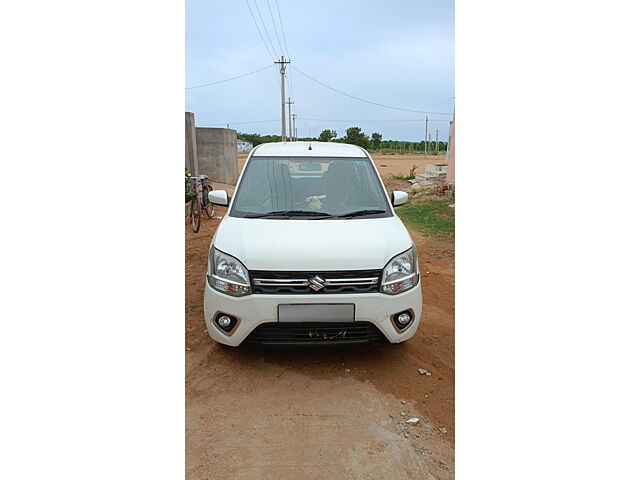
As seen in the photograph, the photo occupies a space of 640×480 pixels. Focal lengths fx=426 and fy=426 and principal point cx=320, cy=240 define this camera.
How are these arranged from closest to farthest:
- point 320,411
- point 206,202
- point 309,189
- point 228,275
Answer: point 320,411 < point 228,275 < point 309,189 < point 206,202

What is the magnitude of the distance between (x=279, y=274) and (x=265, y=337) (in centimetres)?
45

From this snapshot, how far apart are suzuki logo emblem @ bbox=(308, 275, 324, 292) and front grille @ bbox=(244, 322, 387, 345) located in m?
0.25

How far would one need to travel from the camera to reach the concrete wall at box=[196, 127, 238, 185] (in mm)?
14016

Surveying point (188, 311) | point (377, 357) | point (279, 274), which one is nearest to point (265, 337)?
point (279, 274)

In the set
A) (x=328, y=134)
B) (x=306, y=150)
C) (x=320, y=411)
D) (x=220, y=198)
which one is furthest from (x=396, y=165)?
(x=320, y=411)

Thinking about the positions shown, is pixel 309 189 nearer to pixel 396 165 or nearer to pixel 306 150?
pixel 306 150

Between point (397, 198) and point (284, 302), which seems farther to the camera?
point (397, 198)

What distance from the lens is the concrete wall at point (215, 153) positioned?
14.0m

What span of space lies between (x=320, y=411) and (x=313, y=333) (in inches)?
19.6

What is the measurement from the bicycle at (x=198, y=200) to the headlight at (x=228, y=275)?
5670 mm

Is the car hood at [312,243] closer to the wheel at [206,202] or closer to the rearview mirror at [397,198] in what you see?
the rearview mirror at [397,198]

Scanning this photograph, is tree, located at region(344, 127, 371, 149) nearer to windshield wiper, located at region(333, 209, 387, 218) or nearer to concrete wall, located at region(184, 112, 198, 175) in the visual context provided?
concrete wall, located at region(184, 112, 198, 175)

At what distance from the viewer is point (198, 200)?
8641 mm

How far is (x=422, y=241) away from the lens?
25.8 feet
